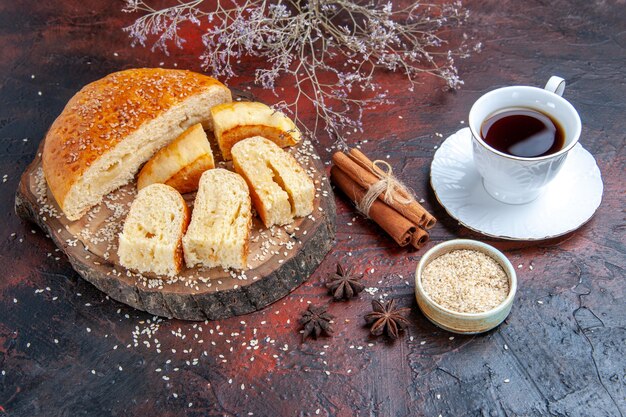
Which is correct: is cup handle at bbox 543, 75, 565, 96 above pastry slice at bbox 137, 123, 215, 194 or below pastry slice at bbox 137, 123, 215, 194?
above

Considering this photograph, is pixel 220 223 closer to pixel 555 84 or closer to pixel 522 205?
pixel 522 205

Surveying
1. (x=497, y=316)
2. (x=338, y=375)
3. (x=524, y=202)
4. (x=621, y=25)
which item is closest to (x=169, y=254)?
(x=338, y=375)

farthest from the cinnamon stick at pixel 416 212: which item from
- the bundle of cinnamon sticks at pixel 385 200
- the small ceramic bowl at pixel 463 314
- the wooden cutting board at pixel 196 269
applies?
the wooden cutting board at pixel 196 269

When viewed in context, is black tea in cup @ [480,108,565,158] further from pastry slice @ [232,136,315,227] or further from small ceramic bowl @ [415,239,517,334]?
pastry slice @ [232,136,315,227]

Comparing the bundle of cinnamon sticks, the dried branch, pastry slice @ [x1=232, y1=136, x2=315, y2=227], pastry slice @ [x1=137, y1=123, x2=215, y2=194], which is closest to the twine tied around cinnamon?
the bundle of cinnamon sticks

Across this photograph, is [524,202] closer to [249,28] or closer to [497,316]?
[497,316]
